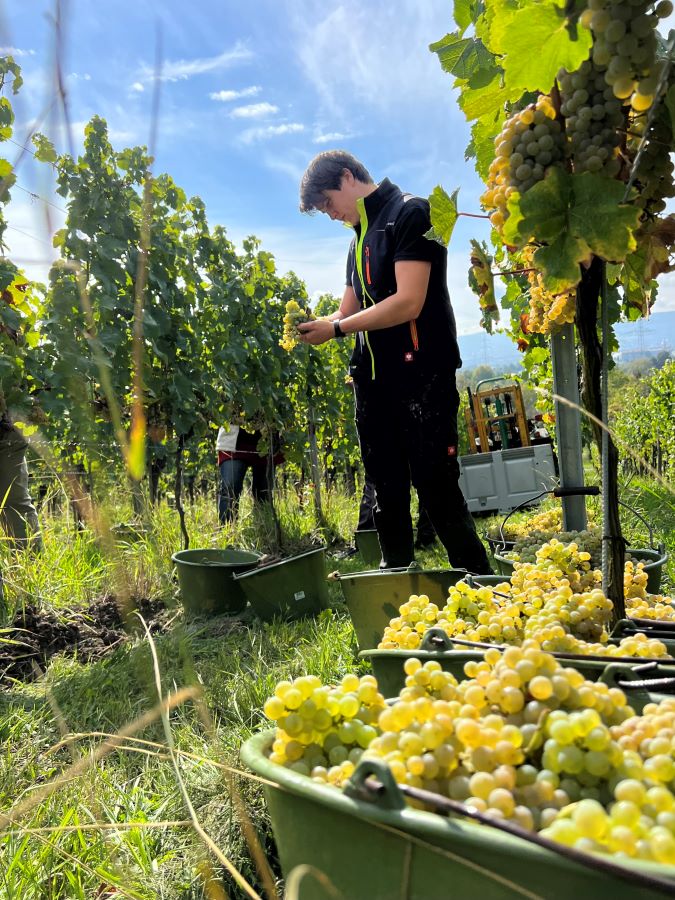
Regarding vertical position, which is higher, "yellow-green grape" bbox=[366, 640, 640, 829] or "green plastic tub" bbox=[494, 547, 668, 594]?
"yellow-green grape" bbox=[366, 640, 640, 829]

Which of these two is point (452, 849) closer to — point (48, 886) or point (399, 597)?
point (48, 886)

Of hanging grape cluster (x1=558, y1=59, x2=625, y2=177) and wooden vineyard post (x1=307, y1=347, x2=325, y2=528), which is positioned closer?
hanging grape cluster (x1=558, y1=59, x2=625, y2=177)

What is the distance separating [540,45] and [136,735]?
2.06m

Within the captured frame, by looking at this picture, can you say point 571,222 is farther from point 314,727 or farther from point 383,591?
point 383,591

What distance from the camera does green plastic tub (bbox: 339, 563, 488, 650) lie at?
1923 mm

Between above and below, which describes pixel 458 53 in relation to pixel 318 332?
above

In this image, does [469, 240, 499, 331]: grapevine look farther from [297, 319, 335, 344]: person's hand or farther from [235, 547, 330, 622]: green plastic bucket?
[235, 547, 330, 622]: green plastic bucket

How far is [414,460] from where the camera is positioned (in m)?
2.70

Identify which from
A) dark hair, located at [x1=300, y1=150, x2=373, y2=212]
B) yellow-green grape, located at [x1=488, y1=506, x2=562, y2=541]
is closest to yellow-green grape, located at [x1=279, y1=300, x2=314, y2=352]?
dark hair, located at [x1=300, y1=150, x2=373, y2=212]

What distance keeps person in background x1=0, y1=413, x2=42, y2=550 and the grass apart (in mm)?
190

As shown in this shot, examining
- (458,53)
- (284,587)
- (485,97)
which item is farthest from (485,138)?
(284,587)

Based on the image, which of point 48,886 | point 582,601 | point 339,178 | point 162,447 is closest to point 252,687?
point 48,886

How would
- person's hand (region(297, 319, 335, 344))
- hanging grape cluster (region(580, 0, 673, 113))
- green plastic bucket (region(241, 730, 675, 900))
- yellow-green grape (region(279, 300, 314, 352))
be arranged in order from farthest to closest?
yellow-green grape (region(279, 300, 314, 352)), person's hand (region(297, 319, 335, 344)), hanging grape cluster (region(580, 0, 673, 113)), green plastic bucket (region(241, 730, 675, 900))

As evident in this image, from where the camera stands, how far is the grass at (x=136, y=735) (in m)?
1.31
